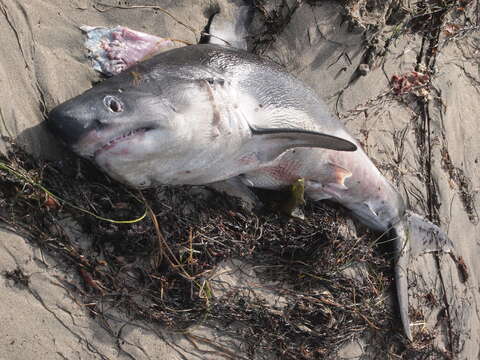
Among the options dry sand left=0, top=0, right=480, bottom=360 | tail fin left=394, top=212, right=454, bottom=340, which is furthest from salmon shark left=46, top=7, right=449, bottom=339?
dry sand left=0, top=0, right=480, bottom=360

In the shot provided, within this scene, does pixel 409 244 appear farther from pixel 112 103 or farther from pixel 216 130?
pixel 112 103

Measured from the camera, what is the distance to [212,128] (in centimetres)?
314

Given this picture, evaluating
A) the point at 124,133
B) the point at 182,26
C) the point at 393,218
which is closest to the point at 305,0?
the point at 182,26

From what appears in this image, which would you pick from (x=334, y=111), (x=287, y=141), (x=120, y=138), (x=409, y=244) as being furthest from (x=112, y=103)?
(x=409, y=244)

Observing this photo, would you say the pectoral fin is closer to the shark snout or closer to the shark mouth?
the shark mouth

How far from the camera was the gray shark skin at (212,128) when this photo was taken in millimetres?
2824

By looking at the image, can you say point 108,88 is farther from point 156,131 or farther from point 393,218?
point 393,218

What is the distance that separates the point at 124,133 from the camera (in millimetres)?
2805

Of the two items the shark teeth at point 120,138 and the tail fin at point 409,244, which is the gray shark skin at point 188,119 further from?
the tail fin at point 409,244

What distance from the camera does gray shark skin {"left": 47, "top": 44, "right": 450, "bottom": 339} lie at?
111 inches

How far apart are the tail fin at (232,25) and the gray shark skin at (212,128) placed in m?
0.46

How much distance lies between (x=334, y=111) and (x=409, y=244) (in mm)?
1600

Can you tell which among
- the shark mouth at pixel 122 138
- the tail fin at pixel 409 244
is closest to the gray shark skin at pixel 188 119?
→ the shark mouth at pixel 122 138

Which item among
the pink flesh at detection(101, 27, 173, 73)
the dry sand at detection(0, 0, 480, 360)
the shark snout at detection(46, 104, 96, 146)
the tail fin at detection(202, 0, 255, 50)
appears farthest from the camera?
the tail fin at detection(202, 0, 255, 50)
